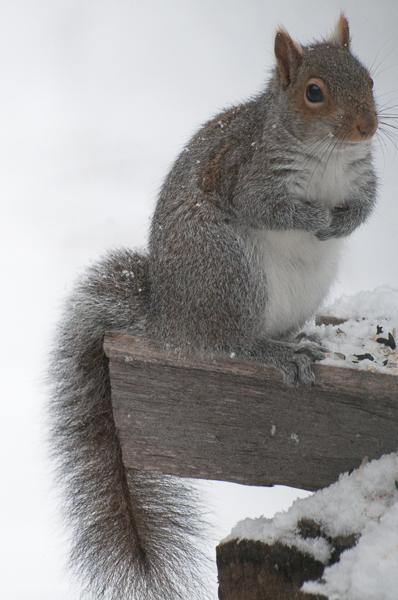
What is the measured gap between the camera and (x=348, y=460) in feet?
5.41

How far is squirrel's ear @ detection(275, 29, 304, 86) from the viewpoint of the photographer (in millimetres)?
1694

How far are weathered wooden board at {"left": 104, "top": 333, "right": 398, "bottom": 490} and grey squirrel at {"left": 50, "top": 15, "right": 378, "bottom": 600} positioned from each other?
0.20 feet

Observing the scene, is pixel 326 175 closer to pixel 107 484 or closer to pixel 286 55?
pixel 286 55

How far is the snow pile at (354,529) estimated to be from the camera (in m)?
1.15

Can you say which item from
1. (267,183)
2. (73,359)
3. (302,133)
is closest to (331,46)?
(302,133)

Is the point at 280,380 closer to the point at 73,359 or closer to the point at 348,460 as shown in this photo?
the point at 348,460

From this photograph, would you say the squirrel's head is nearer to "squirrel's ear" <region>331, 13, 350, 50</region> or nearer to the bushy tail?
"squirrel's ear" <region>331, 13, 350, 50</region>

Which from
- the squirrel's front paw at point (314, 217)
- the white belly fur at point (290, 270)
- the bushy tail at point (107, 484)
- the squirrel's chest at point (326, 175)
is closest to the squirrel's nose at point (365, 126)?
the squirrel's chest at point (326, 175)

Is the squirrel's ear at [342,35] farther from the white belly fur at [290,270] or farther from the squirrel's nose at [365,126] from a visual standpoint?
the white belly fur at [290,270]

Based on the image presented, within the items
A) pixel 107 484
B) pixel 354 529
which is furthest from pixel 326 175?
pixel 107 484

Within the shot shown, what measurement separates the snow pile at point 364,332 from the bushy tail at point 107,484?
54cm

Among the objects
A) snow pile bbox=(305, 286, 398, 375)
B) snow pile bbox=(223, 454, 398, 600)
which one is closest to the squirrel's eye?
snow pile bbox=(305, 286, 398, 375)

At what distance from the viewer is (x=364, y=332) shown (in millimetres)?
1987

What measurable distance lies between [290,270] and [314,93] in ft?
1.52
